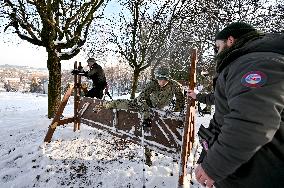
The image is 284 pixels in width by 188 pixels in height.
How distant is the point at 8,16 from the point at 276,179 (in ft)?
39.8

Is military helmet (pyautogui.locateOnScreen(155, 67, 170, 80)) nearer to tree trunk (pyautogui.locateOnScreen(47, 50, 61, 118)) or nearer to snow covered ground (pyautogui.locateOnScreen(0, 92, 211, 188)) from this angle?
snow covered ground (pyautogui.locateOnScreen(0, 92, 211, 188))

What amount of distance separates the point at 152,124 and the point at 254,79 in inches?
203

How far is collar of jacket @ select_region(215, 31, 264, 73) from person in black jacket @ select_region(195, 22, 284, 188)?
2cm

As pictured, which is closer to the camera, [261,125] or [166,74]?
[261,125]

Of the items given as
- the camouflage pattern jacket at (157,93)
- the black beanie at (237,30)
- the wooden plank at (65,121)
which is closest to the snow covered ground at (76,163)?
the wooden plank at (65,121)

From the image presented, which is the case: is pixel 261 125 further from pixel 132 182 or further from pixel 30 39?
pixel 30 39

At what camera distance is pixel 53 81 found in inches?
445

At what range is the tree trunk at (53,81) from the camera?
36.7 feet

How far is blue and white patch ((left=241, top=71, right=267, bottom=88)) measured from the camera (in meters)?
1.41

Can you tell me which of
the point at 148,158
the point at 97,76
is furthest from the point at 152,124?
the point at 97,76

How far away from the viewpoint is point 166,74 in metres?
6.88

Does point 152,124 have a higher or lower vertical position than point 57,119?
higher

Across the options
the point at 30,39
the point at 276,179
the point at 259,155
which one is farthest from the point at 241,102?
the point at 30,39

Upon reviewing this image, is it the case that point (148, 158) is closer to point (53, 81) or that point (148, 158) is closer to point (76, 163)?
point (76, 163)
